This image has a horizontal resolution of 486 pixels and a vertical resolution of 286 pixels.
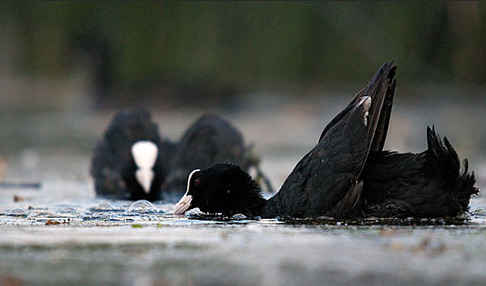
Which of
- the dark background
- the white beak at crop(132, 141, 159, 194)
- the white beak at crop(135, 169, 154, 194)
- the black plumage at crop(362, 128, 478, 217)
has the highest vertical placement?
the dark background

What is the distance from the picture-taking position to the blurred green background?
2234cm

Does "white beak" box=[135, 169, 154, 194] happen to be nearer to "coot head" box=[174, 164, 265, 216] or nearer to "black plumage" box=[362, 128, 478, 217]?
"coot head" box=[174, 164, 265, 216]

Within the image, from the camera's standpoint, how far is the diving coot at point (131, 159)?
36.6 ft

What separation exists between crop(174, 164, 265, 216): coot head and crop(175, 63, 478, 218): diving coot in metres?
0.46

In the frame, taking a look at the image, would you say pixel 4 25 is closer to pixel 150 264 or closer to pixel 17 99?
pixel 17 99

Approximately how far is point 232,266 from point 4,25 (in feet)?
71.8

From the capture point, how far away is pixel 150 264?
504 centimetres

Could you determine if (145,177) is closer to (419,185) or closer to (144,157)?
(144,157)

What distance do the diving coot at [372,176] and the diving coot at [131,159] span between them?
147 inches

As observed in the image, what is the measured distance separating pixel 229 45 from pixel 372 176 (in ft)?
53.8

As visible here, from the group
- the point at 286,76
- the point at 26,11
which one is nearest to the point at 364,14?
the point at 286,76

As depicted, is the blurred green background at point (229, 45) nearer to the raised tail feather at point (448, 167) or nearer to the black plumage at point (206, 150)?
the black plumage at point (206, 150)

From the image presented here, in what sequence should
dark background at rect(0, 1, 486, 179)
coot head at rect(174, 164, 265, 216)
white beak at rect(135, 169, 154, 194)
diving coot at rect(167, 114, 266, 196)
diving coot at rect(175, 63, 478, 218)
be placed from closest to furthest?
diving coot at rect(175, 63, 478, 218) < coot head at rect(174, 164, 265, 216) < white beak at rect(135, 169, 154, 194) < diving coot at rect(167, 114, 266, 196) < dark background at rect(0, 1, 486, 179)

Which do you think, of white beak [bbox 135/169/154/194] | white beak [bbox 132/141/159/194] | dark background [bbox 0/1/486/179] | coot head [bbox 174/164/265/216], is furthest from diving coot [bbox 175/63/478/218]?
dark background [bbox 0/1/486/179]
